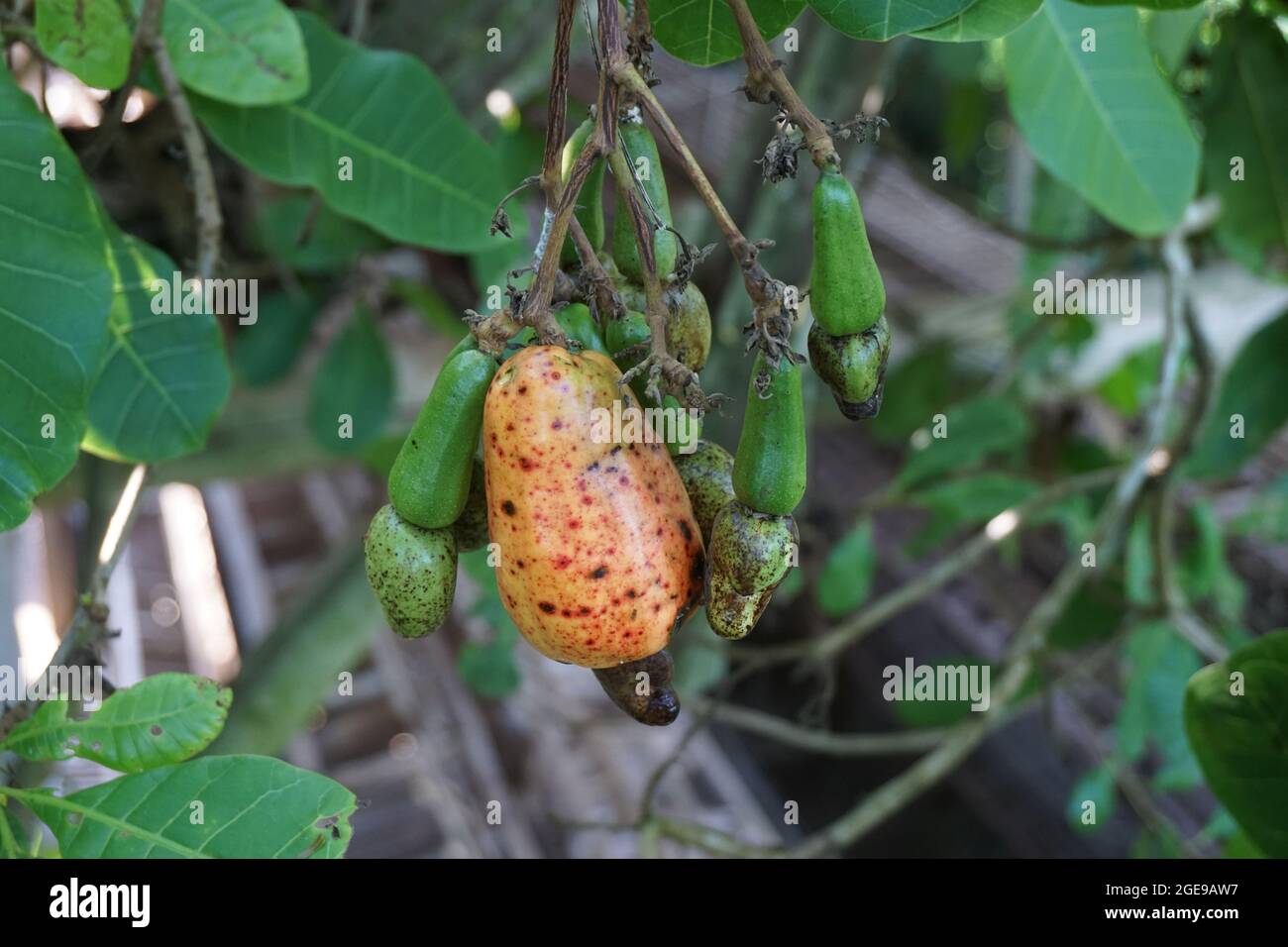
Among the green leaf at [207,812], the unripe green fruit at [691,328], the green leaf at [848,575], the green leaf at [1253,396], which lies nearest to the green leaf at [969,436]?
the green leaf at [848,575]

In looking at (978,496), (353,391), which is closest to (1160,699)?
(978,496)

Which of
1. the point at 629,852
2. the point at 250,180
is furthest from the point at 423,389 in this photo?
the point at 629,852

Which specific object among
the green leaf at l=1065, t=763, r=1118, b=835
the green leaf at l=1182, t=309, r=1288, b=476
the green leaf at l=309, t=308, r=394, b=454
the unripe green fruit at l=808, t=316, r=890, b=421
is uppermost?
the green leaf at l=309, t=308, r=394, b=454

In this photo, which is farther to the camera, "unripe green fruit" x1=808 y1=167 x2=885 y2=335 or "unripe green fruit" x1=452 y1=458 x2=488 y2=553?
"unripe green fruit" x1=452 y1=458 x2=488 y2=553

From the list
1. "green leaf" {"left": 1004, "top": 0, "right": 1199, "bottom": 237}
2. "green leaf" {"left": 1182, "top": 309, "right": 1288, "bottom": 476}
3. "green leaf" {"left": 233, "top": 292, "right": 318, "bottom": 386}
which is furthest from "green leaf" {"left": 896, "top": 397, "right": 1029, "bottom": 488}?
"green leaf" {"left": 233, "top": 292, "right": 318, "bottom": 386}

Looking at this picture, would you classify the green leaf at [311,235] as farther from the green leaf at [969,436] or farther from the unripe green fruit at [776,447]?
the unripe green fruit at [776,447]

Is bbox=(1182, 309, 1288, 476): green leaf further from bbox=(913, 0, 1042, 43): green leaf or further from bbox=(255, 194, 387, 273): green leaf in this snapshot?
bbox=(255, 194, 387, 273): green leaf

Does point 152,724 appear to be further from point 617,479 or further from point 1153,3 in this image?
point 1153,3

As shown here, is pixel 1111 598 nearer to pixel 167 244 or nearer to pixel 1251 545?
pixel 1251 545
